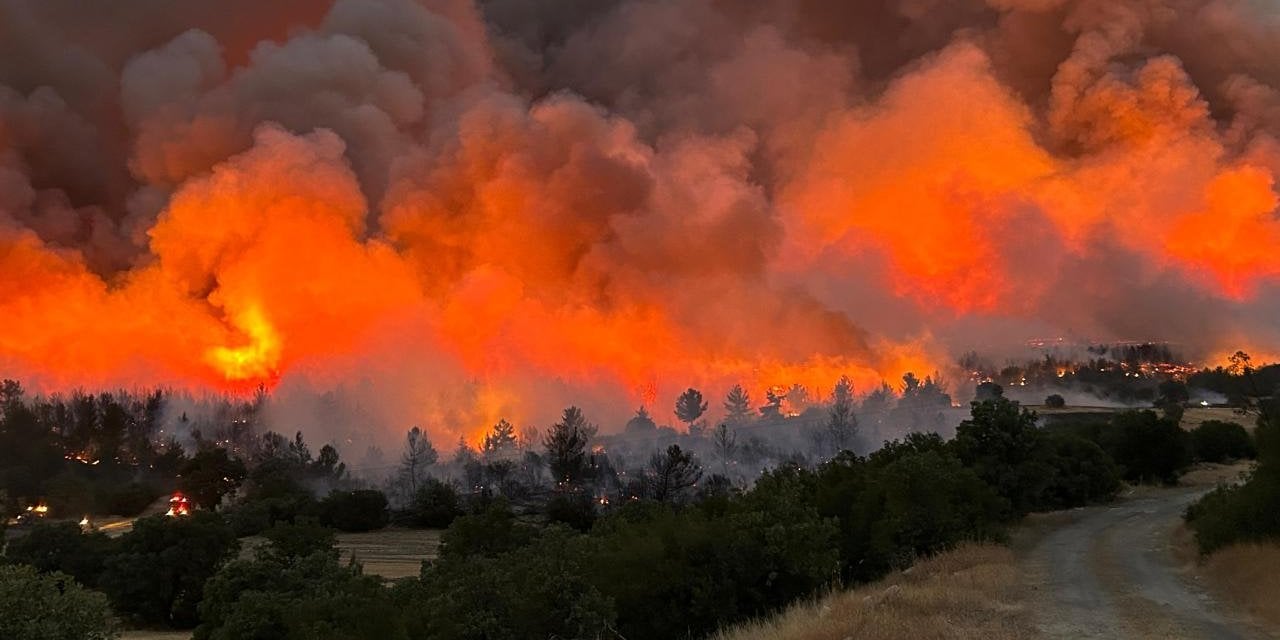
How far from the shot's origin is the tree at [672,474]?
394ft

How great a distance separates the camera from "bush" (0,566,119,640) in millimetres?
15867

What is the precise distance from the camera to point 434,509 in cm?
11469

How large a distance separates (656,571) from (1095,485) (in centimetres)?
5990

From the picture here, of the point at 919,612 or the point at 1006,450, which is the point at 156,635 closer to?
the point at 919,612

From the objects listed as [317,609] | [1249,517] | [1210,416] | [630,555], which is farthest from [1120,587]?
[1210,416]

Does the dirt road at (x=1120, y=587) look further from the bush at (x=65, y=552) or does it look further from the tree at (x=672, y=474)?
the tree at (x=672, y=474)

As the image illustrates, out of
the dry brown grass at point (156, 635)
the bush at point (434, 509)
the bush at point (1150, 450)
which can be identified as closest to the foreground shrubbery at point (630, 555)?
the dry brown grass at point (156, 635)

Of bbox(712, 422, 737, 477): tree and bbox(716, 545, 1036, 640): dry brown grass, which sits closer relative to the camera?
bbox(716, 545, 1036, 640): dry brown grass

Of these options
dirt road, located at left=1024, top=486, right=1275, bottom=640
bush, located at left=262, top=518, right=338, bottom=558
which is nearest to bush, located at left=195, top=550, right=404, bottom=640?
bush, located at left=262, top=518, right=338, bottom=558

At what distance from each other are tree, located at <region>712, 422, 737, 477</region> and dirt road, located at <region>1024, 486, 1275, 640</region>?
300 ft

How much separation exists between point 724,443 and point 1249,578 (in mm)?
121540

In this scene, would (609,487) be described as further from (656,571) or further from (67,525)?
(656,571)

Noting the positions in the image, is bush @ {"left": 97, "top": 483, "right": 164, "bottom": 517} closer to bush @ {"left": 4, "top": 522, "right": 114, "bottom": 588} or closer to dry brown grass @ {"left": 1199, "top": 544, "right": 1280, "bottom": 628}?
bush @ {"left": 4, "top": 522, "right": 114, "bottom": 588}

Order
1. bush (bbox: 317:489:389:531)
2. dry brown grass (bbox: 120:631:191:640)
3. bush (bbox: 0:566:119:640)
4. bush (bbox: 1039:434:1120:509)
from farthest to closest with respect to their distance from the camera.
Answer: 1. bush (bbox: 317:489:389:531)
2. bush (bbox: 1039:434:1120:509)
3. dry brown grass (bbox: 120:631:191:640)
4. bush (bbox: 0:566:119:640)
